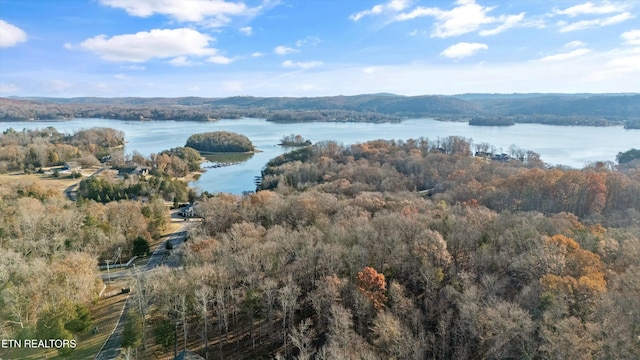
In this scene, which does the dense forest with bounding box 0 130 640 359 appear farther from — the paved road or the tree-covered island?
the tree-covered island

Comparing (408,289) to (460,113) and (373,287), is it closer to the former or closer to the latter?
(373,287)

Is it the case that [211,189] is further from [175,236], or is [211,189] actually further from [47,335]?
[47,335]

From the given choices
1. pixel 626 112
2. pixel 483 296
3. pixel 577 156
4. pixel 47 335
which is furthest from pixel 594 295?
pixel 626 112

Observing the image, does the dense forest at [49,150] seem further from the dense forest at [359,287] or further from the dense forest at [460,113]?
the dense forest at [460,113]

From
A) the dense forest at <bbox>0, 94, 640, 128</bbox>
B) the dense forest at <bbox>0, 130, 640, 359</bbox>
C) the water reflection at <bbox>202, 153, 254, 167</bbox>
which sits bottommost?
the water reflection at <bbox>202, 153, 254, 167</bbox>

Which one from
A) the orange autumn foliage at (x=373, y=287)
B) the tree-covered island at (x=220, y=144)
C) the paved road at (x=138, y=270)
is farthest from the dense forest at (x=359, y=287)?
the tree-covered island at (x=220, y=144)

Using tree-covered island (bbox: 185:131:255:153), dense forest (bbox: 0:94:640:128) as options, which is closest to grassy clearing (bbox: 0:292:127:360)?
tree-covered island (bbox: 185:131:255:153)

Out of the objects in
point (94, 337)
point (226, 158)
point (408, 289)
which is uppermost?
point (408, 289)

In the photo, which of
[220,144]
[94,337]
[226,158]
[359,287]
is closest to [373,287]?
[359,287]
